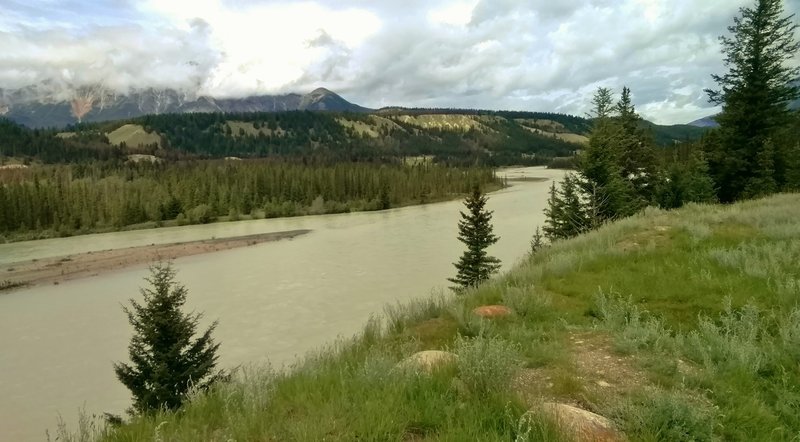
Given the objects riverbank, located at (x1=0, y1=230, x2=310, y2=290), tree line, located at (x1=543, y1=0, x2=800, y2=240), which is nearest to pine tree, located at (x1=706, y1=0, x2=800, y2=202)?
tree line, located at (x1=543, y1=0, x2=800, y2=240)

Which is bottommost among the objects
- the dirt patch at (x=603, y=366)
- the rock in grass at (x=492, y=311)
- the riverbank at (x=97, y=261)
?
the riverbank at (x=97, y=261)

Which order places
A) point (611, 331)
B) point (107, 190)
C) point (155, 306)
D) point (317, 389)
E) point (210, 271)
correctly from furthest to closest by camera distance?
point (107, 190) < point (210, 271) < point (155, 306) < point (611, 331) < point (317, 389)

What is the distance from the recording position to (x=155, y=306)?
46.4 feet

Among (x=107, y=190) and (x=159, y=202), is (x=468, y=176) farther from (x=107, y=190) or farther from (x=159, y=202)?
(x=107, y=190)

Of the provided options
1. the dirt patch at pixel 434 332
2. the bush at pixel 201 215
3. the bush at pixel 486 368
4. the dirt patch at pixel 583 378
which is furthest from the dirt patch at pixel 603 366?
the bush at pixel 201 215

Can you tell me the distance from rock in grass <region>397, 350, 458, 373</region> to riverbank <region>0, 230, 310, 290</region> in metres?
38.8

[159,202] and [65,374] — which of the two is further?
[159,202]

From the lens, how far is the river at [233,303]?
59.3 feet

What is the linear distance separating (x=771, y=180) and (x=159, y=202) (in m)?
87.0

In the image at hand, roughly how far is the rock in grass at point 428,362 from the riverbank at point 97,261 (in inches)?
1527

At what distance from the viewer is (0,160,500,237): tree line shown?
262 ft

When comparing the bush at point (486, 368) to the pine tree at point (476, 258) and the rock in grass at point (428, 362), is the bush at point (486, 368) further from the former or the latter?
the pine tree at point (476, 258)

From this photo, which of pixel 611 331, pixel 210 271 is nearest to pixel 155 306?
pixel 611 331

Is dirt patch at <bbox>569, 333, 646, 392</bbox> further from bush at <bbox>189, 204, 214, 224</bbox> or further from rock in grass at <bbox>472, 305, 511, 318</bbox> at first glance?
bush at <bbox>189, 204, 214, 224</bbox>
